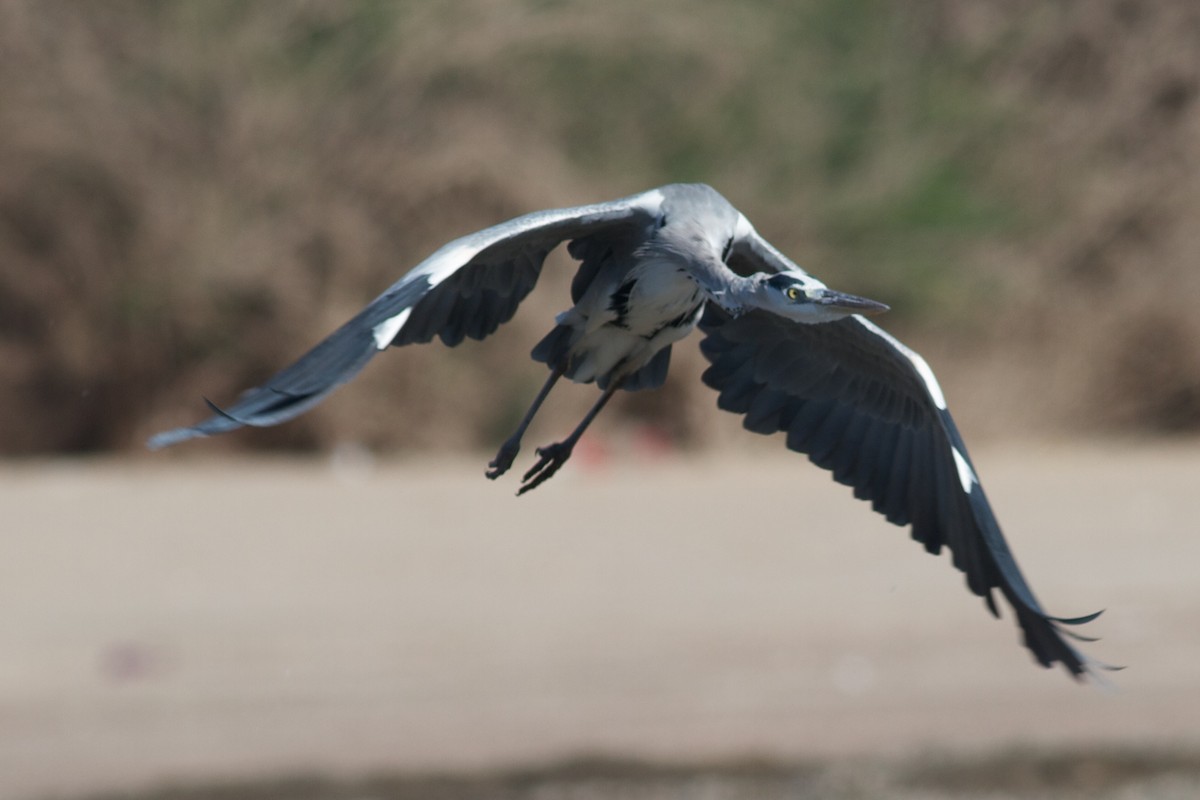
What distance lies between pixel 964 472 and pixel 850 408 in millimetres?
626

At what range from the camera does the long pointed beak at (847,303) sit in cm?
475

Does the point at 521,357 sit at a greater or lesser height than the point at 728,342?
greater

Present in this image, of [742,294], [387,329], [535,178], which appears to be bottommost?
[387,329]

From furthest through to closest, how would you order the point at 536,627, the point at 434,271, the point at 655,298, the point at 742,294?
the point at 536,627 < the point at 655,298 < the point at 742,294 < the point at 434,271

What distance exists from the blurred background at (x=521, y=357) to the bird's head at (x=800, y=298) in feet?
18.8

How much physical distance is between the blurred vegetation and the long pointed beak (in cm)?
977

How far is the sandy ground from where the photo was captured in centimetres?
1066

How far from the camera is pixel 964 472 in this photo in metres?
5.86

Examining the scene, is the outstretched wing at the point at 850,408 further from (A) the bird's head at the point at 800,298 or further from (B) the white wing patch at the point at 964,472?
(A) the bird's head at the point at 800,298

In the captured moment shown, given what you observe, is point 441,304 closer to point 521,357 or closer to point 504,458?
point 504,458

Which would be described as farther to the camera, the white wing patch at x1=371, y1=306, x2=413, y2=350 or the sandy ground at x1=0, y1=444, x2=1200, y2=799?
the sandy ground at x1=0, y1=444, x2=1200, y2=799

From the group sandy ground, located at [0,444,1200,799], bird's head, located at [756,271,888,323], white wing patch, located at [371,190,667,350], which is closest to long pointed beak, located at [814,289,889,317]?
bird's head, located at [756,271,888,323]

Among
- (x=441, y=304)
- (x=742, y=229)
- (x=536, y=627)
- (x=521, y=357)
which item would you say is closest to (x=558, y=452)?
(x=441, y=304)

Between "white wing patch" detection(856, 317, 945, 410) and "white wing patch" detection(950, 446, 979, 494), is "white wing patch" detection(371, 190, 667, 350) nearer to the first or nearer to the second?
"white wing patch" detection(856, 317, 945, 410)
